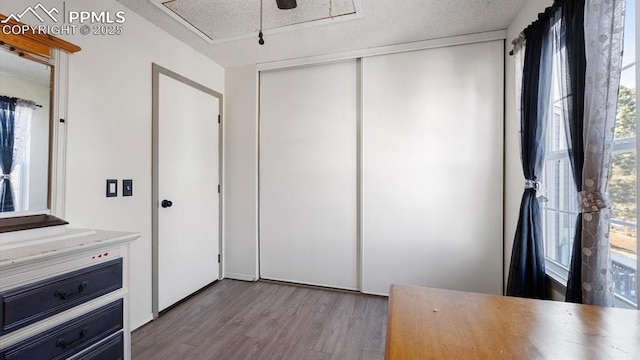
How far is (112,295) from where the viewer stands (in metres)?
1.36

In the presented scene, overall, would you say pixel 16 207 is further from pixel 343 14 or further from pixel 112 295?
pixel 343 14

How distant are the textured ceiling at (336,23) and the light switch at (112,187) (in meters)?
1.33

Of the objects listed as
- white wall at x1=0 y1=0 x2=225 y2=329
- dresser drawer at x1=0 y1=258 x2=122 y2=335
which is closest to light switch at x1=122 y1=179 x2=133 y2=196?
white wall at x1=0 y1=0 x2=225 y2=329

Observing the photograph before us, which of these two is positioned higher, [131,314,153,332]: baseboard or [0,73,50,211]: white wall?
[0,73,50,211]: white wall

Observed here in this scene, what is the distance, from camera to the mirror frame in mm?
1439

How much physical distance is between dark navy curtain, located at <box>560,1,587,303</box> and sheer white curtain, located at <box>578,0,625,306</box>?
2.4 inches

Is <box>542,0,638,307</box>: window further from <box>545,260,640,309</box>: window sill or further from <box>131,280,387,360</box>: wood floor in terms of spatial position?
<box>131,280,387,360</box>: wood floor

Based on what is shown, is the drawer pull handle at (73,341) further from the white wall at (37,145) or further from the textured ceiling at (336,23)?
the textured ceiling at (336,23)

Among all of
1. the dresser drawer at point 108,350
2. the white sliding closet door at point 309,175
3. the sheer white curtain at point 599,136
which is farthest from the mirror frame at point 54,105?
the sheer white curtain at point 599,136

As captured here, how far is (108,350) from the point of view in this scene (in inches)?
52.4

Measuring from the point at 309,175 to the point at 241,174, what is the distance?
83cm

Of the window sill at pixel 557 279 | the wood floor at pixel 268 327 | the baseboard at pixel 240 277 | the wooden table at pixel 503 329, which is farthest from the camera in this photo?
Answer: the baseboard at pixel 240 277

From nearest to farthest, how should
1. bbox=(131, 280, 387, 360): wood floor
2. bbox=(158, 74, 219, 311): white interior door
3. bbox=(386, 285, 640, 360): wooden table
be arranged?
bbox=(386, 285, 640, 360): wooden table, bbox=(131, 280, 387, 360): wood floor, bbox=(158, 74, 219, 311): white interior door

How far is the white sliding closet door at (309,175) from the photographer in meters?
2.78
